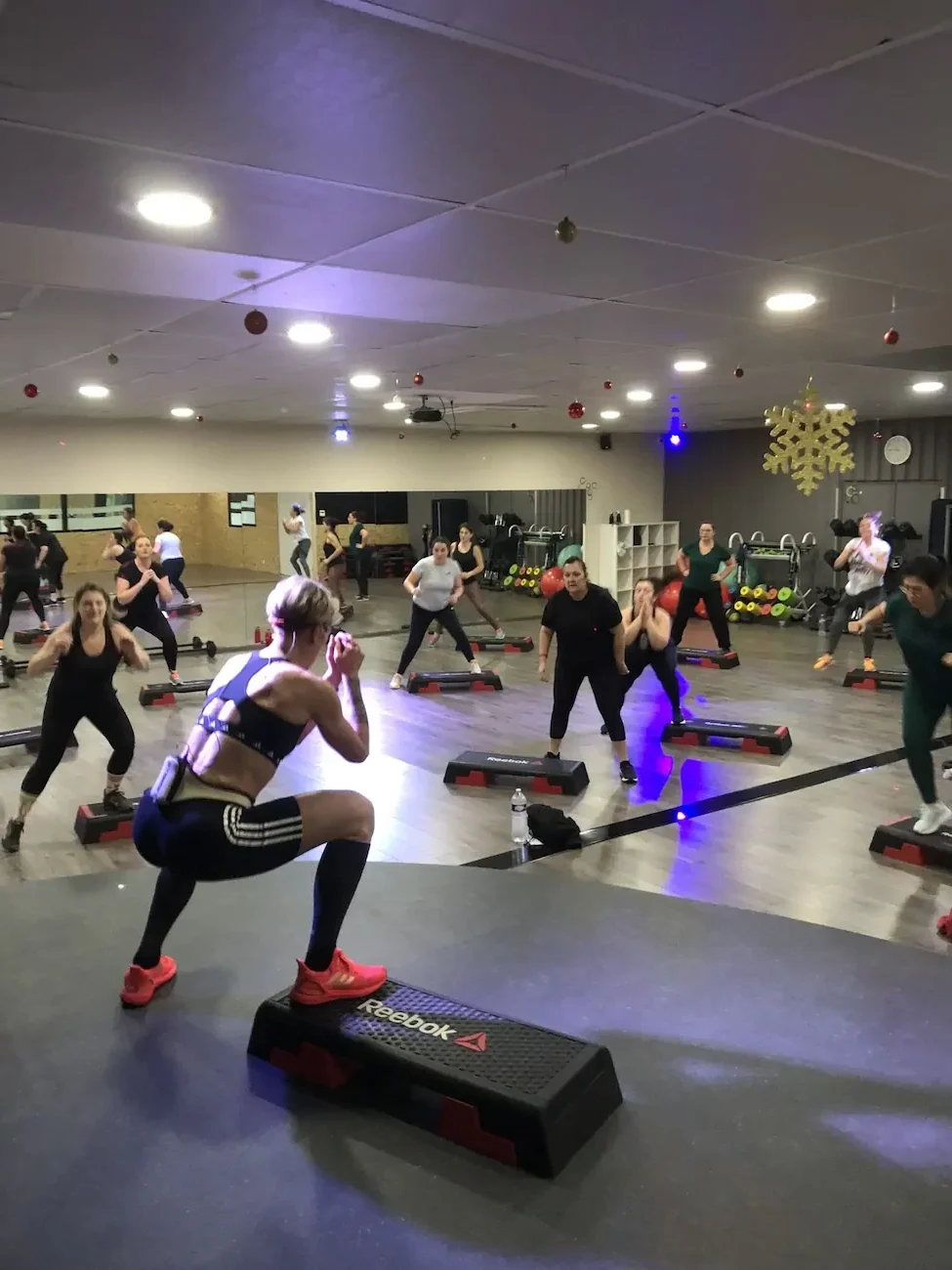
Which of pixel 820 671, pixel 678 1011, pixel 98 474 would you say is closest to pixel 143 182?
pixel 678 1011

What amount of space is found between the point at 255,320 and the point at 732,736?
3828mm

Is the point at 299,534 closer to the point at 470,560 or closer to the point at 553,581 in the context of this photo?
the point at 470,560

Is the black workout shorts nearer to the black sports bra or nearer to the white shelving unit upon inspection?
the black sports bra

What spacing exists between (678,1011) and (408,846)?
6.11 ft

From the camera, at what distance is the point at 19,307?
4.53 m

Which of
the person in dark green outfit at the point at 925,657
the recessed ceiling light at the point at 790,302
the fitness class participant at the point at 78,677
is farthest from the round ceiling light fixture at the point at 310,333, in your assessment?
the person in dark green outfit at the point at 925,657

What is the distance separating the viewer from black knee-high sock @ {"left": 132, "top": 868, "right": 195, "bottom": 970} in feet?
9.39

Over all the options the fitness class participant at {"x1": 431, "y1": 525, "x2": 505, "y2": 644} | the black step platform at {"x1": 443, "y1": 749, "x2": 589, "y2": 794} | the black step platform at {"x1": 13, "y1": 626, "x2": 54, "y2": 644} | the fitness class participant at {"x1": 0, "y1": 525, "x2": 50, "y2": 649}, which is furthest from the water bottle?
the black step platform at {"x1": 13, "y1": 626, "x2": 54, "y2": 644}

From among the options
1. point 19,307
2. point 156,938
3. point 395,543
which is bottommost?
point 156,938

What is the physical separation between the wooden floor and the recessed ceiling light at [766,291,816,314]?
254 cm

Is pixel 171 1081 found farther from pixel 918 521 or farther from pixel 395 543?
pixel 395 543

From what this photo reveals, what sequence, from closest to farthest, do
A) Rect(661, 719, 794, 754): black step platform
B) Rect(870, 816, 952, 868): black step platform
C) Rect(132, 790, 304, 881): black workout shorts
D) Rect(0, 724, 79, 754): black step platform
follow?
Rect(132, 790, 304, 881): black workout shorts
Rect(870, 816, 952, 868): black step platform
Rect(0, 724, 79, 754): black step platform
Rect(661, 719, 794, 754): black step platform

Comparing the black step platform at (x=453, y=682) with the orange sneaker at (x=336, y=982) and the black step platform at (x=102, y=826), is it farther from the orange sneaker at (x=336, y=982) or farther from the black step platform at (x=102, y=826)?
the orange sneaker at (x=336, y=982)

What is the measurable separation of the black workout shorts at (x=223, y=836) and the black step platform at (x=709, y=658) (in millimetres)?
7253
